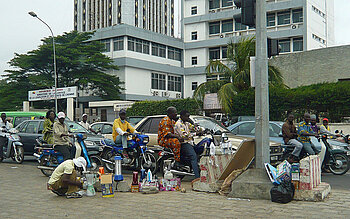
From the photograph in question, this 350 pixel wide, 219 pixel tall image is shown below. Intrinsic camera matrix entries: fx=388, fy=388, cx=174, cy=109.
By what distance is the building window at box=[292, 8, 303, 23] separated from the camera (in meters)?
46.8

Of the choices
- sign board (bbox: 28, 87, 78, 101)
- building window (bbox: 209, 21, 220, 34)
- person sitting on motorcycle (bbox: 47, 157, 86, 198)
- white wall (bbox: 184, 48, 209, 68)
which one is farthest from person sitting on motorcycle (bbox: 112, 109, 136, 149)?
building window (bbox: 209, 21, 220, 34)

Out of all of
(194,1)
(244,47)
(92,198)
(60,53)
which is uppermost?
(194,1)

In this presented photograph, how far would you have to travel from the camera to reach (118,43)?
49.5 m

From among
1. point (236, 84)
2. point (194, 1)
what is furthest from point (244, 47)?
point (194, 1)

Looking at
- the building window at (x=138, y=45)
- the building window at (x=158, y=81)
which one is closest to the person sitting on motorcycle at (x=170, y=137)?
the building window at (x=138, y=45)

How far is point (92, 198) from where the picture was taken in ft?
26.8

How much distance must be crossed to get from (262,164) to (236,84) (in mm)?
17160

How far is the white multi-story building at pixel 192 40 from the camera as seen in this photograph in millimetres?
47500

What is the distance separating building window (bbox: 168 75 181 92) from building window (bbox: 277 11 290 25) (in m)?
16.7

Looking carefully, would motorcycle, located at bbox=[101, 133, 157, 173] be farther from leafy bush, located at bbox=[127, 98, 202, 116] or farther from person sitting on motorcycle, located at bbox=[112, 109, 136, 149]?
leafy bush, located at bbox=[127, 98, 202, 116]

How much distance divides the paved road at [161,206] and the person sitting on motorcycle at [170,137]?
4.33 ft

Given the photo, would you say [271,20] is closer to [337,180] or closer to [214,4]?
[214,4]

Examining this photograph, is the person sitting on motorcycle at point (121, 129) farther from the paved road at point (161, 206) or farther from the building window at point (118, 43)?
the building window at point (118, 43)

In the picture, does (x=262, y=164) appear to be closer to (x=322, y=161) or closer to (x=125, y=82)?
(x=322, y=161)
